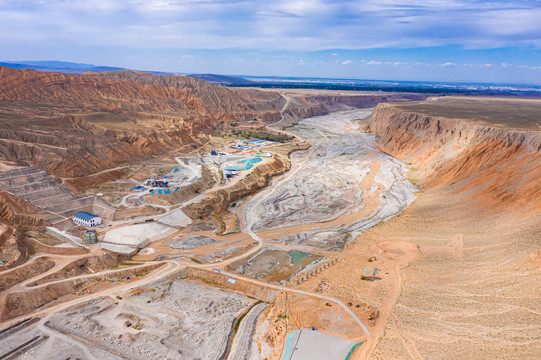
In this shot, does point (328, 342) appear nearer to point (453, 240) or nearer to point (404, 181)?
point (453, 240)

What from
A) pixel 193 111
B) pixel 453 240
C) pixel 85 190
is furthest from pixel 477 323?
pixel 193 111

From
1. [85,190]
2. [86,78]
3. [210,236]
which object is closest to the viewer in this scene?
[210,236]

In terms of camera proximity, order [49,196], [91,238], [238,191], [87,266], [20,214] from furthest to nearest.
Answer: [238,191] → [49,196] → [20,214] → [91,238] → [87,266]

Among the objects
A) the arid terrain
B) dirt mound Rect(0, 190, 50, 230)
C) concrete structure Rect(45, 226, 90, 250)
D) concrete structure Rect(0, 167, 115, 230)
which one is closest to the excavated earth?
the arid terrain

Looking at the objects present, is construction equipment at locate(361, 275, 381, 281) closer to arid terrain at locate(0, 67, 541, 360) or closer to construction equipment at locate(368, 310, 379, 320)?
arid terrain at locate(0, 67, 541, 360)

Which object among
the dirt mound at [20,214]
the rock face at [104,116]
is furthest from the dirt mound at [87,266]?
the rock face at [104,116]

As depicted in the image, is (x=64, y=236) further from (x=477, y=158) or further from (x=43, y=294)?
(x=477, y=158)

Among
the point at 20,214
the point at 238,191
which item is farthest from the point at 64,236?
the point at 238,191
